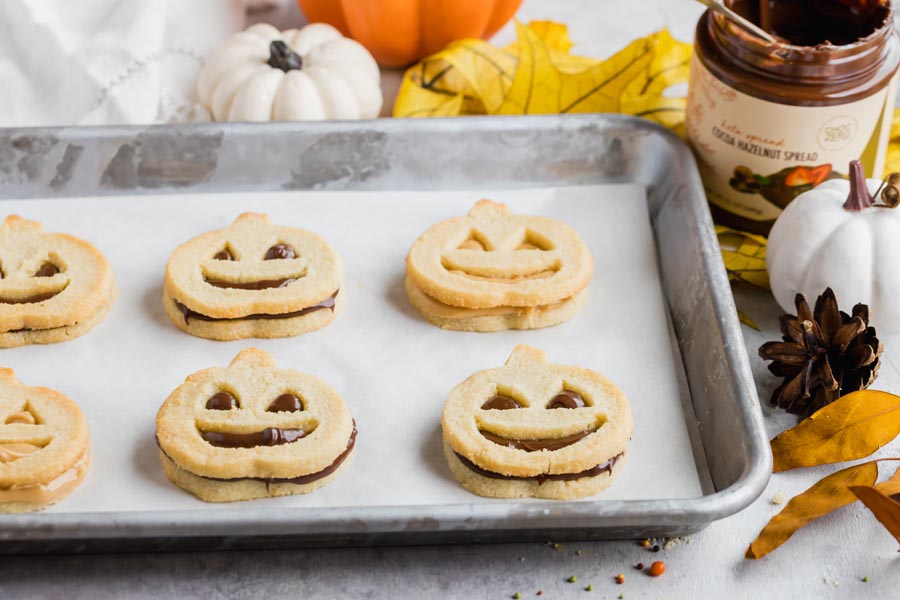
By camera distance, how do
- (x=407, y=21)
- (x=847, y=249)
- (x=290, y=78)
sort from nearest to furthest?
(x=847, y=249) → (x=290, y=78) → (x=407, y=21)

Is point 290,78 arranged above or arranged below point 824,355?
Answer: above

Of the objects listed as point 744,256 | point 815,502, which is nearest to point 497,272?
point 744,256

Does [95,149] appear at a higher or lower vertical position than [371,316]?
higher

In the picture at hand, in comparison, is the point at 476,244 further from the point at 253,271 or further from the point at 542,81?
the point at 542,81

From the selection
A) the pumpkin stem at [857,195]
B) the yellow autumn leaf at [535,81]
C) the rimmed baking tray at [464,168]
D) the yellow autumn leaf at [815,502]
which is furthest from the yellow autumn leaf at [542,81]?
the yellow autumn leaf at [815,502]

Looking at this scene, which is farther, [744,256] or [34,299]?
[744,256]

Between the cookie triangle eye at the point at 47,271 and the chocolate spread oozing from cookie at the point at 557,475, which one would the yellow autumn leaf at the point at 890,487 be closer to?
the chocolate spread oozing from cookie at the point at 557,475

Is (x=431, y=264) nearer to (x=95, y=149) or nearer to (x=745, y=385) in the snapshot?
(x=745, y=385)

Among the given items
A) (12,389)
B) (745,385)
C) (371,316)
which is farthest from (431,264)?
(12,389)
